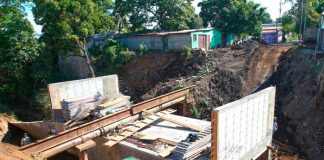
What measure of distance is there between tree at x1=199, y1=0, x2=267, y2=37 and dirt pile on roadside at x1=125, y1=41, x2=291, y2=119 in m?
2.34

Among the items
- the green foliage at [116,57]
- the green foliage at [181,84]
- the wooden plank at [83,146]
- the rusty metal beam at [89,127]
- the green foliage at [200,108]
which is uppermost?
the green foliage at [116,57]

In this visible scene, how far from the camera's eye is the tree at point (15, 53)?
2311 cm

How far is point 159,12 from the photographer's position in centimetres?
3216

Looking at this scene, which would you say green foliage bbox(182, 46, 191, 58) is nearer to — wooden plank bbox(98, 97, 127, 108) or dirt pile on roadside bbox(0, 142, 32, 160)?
wooden plank bbox(98, 97, 127, 108)

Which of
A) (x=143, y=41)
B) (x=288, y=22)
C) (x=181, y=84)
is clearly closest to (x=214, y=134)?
→ (x=181, y=84)

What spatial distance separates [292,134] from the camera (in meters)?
16.5

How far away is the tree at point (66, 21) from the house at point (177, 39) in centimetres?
550

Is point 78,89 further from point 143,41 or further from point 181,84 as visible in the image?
point 143,41

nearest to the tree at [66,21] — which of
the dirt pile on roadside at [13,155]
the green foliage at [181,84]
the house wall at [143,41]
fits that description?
the house wall at [143,41]

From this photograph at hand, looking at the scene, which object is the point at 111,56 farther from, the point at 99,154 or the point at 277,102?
the point at 277,102

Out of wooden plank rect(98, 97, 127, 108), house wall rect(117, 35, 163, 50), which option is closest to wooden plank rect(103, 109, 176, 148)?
wooden plank rect(98, 97, 127, 108)

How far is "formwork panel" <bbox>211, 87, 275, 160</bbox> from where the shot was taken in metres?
9.38

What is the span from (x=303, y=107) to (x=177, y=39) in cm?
1283

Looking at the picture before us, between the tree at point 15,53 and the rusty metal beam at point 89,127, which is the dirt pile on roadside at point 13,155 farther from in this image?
the tree at point 15,53
